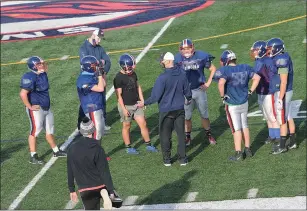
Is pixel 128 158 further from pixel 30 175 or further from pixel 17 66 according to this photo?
pixel 17 66

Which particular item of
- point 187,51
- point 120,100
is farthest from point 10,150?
point 187,51

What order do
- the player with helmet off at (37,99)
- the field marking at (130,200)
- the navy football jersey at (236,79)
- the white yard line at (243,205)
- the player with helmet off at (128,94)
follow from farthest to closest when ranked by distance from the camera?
the player with helmet off at (37,99) → the player with helmet off at (128,94) → the navy football jersey at (236,79) → the field marking at (130,200) → the white yard line at (243,205)

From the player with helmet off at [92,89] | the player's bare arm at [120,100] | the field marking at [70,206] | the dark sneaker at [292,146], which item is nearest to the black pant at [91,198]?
the field marking at [70,206]

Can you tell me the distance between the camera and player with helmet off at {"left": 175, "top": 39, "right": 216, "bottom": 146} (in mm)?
13094

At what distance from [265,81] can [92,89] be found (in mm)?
2642

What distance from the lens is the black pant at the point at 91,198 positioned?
31.2 ft

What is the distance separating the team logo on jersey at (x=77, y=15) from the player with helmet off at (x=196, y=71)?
9257mm

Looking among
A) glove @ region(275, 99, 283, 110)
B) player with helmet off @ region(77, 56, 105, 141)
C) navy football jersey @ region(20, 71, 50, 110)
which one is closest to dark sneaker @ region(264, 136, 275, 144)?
glove @ region(275, 99, 283, 110)

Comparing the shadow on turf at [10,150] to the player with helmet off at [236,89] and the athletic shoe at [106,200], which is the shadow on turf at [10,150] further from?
the athletic shoe at [106,200]

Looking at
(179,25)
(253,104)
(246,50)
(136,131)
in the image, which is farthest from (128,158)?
(179,25)

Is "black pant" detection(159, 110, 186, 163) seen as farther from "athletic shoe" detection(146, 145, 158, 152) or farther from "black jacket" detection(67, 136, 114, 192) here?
"black jacket" detection(67, 136, 114, 192)

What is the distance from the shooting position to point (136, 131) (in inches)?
577

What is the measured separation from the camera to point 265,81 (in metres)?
12.8

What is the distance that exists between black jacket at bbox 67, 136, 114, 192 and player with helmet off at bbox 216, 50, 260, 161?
3540 mm
